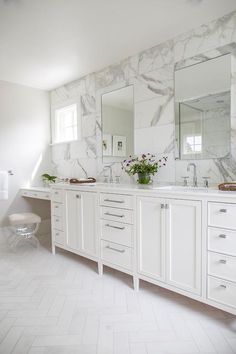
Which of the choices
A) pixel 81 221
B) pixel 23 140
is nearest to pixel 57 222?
pixel 81 221

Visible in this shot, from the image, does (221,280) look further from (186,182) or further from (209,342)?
(186,182)

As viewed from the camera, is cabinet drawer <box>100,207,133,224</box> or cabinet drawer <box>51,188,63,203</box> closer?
cabinet drawer <box>100,207,133,224</box>

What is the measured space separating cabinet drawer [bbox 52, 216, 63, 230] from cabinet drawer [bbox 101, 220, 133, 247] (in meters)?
0.75

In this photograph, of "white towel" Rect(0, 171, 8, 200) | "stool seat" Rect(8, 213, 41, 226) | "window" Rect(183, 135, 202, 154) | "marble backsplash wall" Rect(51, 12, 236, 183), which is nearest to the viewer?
"marble backsplash wall" Rect(51, 12, 236, 183)

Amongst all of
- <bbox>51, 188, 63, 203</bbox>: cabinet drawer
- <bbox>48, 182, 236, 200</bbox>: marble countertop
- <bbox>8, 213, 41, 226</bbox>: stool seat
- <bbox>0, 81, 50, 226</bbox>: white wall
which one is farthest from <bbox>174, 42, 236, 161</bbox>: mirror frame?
<bbox>0, 81, 50, 226</bbox>: white wall

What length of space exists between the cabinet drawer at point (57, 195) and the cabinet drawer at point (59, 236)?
378 millimetres

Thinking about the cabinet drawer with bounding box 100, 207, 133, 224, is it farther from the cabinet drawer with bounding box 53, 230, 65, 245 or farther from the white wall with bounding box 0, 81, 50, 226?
the white wall with bounding box 0, 81, 50, 226

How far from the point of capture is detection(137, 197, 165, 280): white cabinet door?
191cm

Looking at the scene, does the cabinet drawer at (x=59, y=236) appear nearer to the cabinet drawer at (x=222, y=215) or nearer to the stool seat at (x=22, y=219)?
the stool seat at (x=22, y=219)

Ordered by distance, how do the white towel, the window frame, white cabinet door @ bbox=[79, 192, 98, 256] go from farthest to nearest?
the window frame → the white towel → white cabinet door @ bbox=[79, 192, 98, 256]

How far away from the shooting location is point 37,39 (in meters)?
2.49

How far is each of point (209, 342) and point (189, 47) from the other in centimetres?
240

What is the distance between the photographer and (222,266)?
1.59 metres

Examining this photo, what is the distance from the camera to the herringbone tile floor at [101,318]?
1.47 m
